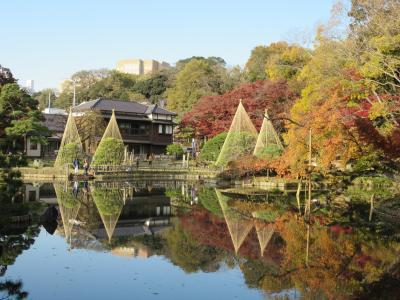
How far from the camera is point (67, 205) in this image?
71.5 feet

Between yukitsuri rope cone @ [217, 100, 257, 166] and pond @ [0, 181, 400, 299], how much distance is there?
11162 millimetres

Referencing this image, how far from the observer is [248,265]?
485 inches

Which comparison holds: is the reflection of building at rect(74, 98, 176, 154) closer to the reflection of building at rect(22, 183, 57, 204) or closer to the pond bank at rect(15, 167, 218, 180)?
the pond bank at rect(15, 167, 218, 180)

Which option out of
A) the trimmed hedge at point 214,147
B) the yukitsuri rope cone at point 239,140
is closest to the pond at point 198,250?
the yukitsuri rope cone at point 239,140

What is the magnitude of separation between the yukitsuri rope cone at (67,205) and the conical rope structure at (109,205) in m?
1.01

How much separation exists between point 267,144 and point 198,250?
20019 mm

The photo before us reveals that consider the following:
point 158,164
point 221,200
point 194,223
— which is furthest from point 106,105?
point 194,223

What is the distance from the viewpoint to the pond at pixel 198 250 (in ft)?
33.9

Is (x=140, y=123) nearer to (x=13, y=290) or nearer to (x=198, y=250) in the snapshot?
(x=198, y=250)

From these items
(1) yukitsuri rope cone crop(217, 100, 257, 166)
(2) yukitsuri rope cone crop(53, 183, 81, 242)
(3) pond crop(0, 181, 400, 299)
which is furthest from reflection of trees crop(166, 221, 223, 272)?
(1) yukitsuri rope cone crop(217, 100, 257, 166)

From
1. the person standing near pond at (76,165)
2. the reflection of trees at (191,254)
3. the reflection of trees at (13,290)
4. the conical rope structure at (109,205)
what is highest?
the person standing near pond at (76,165)

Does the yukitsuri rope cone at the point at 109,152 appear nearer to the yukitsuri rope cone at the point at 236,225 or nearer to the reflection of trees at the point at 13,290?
the yukitsuri rope cone at the point at 236,225

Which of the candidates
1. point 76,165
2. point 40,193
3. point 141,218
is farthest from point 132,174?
point 141,218

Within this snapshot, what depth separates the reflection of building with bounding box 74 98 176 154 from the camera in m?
49.2
